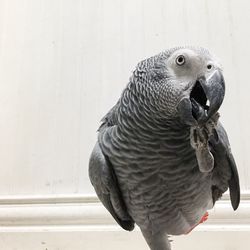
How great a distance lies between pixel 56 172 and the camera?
1.39m

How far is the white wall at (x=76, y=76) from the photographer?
4.38 ft

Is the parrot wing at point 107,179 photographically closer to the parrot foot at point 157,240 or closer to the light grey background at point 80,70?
the parrot foot at point 157,240

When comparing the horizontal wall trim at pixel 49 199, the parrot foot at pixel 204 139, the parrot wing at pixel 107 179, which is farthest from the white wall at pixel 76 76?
the parrot foot at pixel 204 139

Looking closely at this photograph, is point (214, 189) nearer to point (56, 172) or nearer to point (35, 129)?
point (56, 172)

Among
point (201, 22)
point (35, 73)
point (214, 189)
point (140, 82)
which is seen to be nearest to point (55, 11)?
point (35, 73)

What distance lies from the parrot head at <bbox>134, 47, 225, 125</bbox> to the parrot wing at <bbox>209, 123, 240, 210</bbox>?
0.16 m

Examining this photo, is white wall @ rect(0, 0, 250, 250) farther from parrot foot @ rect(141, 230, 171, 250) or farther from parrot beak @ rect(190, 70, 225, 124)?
parrot beak @ rect(190, 70, 225, 124)

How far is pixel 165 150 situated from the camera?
800 millimetres

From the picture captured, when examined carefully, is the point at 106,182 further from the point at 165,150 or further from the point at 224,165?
the point at 224,165

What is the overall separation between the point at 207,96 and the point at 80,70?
0.91 m

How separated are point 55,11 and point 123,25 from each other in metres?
0.32

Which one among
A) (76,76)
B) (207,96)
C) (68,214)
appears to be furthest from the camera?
(76,76)

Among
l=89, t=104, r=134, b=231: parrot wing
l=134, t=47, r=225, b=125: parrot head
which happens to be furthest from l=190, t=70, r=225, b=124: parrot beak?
l=89, t=104, r=134, b=231: parrot wing

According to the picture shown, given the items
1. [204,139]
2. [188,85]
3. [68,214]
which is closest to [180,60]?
[188,85]
